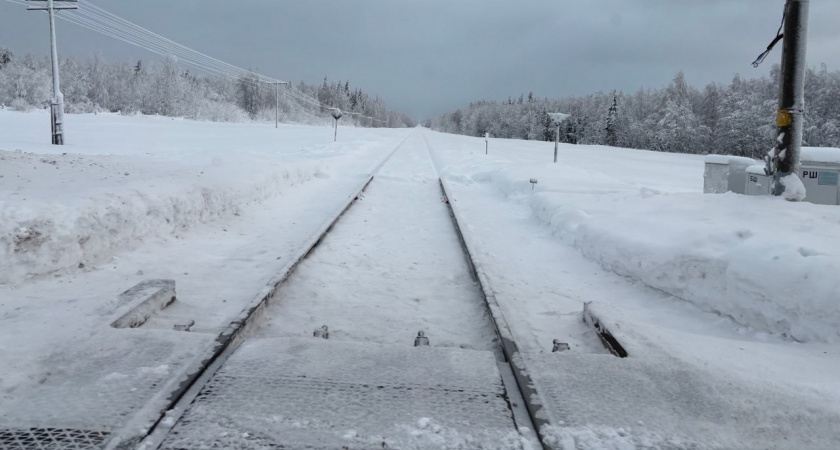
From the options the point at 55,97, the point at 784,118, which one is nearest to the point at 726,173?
the point at 784,118

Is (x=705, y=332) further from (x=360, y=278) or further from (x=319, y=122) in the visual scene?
(x=319, y=122)

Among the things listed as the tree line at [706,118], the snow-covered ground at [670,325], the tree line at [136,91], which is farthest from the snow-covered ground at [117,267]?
the tree line at [136,91]

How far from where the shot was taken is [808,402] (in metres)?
3.12

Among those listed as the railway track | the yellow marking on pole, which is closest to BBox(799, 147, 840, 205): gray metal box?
the yellow marking on pole

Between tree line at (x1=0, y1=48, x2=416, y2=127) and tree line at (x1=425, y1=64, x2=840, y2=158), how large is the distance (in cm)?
6217

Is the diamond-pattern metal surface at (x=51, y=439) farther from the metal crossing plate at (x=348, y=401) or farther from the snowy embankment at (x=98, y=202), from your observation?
the snowy embankment at (x=98, y=202)

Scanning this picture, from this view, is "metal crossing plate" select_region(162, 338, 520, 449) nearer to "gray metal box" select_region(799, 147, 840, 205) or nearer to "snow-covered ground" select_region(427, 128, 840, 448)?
"snow-covered ground" select_region(427, 128, 840, 448)

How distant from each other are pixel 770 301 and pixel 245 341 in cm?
438

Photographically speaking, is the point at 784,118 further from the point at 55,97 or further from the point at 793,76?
the point at 55,97

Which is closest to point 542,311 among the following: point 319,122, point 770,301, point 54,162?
point 770,301

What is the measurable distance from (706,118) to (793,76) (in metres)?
86.9

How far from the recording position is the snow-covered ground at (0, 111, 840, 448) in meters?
A: 2.96

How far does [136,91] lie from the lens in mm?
103500

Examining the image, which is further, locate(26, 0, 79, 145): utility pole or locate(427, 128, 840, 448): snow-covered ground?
locate(26, 0, 79, 145): utility pole
